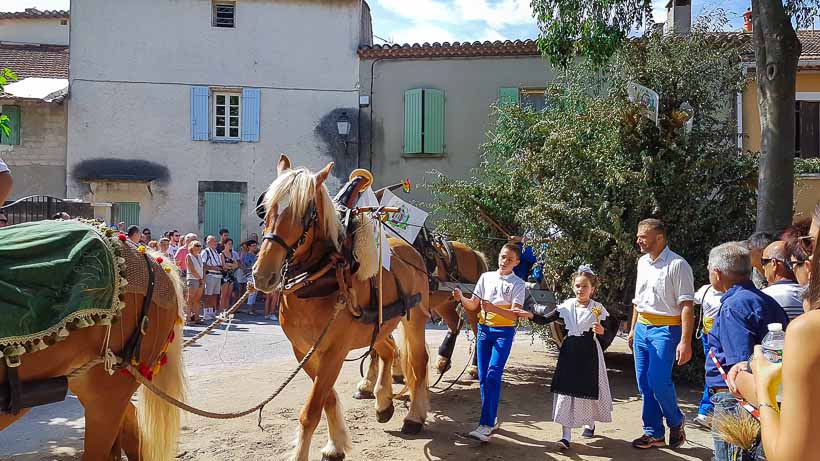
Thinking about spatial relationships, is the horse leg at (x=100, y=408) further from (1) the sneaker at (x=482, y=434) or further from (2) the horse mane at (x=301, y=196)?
(1) the sneaker at (x=482, y=434)

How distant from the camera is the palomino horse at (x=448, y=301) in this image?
6.72 metres

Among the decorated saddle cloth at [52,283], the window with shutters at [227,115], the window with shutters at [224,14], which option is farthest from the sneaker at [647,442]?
the window with shutters at [224,14]

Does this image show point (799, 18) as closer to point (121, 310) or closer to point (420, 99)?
point (121, 310)

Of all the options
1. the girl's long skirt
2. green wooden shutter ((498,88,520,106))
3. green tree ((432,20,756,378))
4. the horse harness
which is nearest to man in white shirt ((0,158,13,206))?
the horse harness

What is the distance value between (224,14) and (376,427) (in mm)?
15252

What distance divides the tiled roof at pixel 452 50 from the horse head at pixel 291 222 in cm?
1359

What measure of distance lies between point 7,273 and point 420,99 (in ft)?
49.0

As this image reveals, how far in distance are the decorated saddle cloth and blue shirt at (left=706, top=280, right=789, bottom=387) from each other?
3109mm

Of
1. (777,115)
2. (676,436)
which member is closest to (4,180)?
(676,436)

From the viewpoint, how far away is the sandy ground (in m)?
4.91

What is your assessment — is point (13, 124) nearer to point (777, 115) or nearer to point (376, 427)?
point (376, 427)

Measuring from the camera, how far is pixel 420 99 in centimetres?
1719

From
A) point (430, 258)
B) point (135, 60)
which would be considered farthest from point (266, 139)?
point (430, 258)

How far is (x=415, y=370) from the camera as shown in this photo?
572cm
